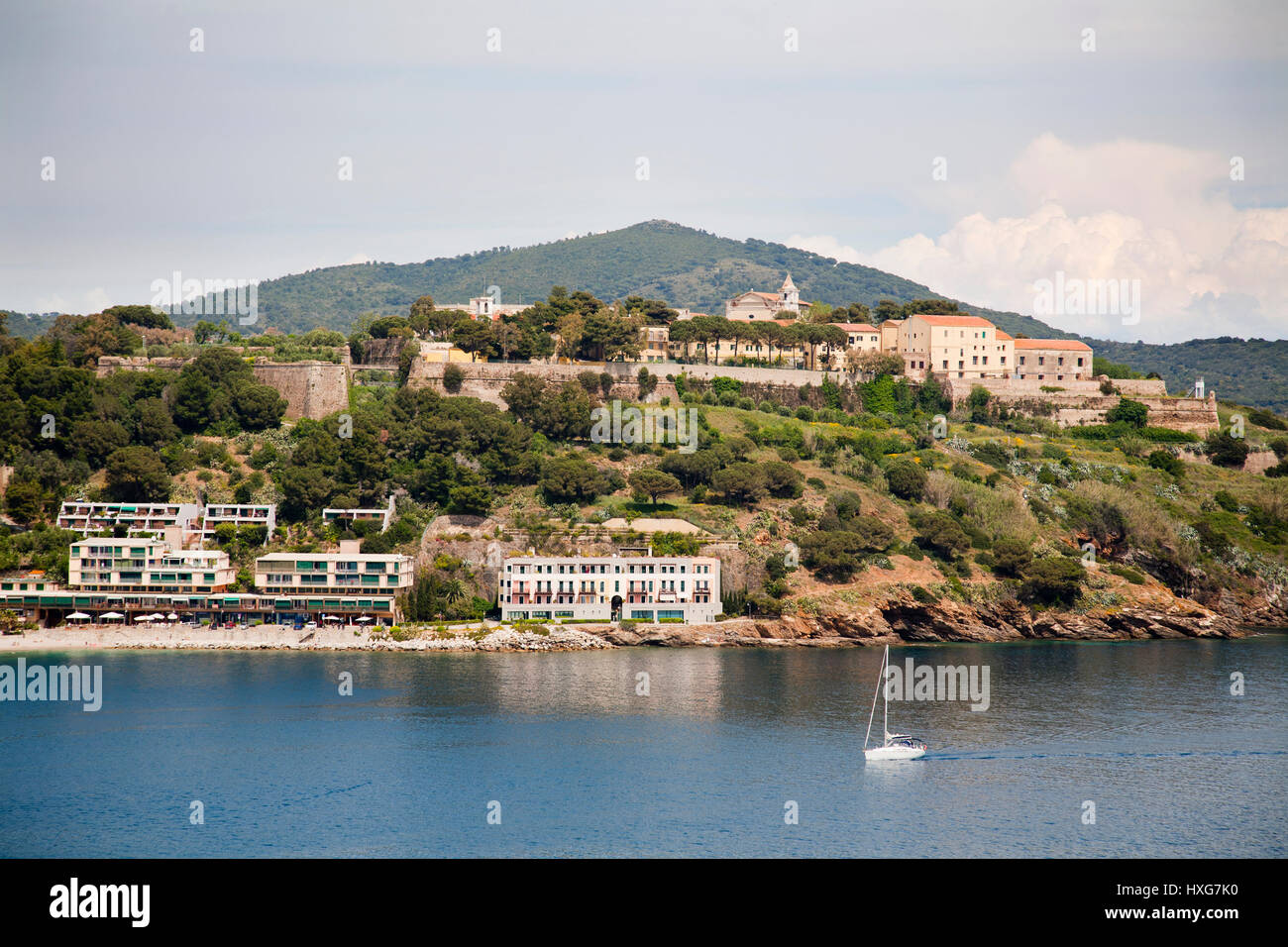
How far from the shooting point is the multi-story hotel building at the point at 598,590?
49.8m

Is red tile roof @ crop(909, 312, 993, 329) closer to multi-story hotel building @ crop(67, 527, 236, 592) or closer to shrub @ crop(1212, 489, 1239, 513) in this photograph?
shrub @ crop(1212, 489, 1239, 513)

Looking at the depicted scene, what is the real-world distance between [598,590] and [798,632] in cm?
814

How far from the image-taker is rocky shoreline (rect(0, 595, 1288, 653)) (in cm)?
4741

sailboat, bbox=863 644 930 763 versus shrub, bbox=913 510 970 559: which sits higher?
shrub, bbox=913 510 970 559

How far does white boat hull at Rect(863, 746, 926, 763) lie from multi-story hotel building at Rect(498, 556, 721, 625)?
19.4m

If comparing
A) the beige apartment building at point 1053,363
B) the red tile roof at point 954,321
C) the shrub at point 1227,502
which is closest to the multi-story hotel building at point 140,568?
the red tile roof at point 954,321

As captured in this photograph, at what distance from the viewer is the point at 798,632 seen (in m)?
50.3

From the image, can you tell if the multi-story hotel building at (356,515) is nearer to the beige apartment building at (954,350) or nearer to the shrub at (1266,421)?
the beige apartment building at (954,350)

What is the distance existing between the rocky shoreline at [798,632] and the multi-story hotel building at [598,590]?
1.00m

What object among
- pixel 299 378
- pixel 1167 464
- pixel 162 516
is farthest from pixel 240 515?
pixel 1167 464

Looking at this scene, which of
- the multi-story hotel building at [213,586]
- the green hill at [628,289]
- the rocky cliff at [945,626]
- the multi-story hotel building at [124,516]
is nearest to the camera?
the multi-story hotel building at [213,586]

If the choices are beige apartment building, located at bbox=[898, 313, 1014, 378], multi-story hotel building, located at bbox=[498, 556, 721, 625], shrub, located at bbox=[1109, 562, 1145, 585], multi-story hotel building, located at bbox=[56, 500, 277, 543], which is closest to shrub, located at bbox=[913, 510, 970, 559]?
shrub, located at bbox=[1109, 562, 1145, 585]

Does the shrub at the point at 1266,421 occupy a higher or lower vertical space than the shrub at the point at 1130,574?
higher
